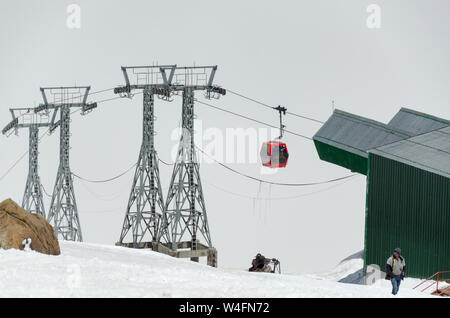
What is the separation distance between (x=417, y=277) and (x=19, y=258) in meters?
17.3

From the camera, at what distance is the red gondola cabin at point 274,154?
3359cm

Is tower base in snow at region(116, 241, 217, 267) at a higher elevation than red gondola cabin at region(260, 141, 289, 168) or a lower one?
lower

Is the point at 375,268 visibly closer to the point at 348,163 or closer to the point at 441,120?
the point at 348,163

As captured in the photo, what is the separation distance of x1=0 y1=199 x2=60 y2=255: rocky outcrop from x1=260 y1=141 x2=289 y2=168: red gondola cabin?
14955 mm

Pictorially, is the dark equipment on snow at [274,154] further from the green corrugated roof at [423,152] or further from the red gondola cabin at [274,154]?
the green corrugated roof at [423,152]

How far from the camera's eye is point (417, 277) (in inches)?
1063

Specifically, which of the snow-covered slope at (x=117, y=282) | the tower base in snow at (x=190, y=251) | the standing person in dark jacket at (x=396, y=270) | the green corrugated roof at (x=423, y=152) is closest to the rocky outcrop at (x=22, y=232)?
the snow-covered slope at (x=117, y=282)

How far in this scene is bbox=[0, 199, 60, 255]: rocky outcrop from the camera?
20375 mm

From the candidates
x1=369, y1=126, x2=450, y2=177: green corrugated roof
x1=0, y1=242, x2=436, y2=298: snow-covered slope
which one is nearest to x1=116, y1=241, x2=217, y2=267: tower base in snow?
x1=369, y1=126, x2=450, y2=177: green corrugated roof

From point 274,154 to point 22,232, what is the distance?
Answer: 16.5 meters

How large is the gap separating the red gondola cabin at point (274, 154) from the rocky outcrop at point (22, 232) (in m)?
15.0

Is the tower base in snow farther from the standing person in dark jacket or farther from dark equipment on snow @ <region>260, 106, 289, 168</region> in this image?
the standing person in dark jacket
